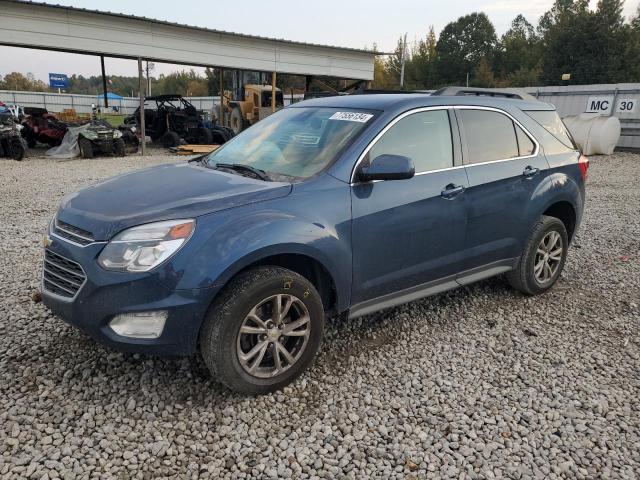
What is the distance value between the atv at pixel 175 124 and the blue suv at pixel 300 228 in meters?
15.5

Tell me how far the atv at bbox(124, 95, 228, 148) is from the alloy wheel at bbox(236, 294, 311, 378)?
16.6 meters

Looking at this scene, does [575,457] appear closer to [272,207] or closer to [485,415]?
[485,415]

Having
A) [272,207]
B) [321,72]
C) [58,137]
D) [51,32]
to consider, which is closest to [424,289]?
[272,207]

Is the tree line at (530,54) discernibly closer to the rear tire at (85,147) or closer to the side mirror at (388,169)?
the rear tire at (85,147)

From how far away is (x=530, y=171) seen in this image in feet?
13.9

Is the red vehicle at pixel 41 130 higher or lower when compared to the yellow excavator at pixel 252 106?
lower

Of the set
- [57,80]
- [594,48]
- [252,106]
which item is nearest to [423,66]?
[594,48]

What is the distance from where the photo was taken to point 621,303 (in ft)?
15.2

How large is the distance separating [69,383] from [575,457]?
2.87 m

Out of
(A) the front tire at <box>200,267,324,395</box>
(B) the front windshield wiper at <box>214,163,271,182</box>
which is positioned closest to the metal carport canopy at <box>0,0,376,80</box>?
(B) the front windshield wiper at <box>214,163,271,182</box>

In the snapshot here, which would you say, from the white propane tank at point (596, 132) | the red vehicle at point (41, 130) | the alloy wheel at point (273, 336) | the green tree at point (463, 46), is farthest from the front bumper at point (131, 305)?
the green tree at point (463, 46)

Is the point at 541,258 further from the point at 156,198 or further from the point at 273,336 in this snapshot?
the point at 156,198

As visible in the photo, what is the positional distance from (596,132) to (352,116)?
1730cm

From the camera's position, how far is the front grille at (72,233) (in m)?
2.73
